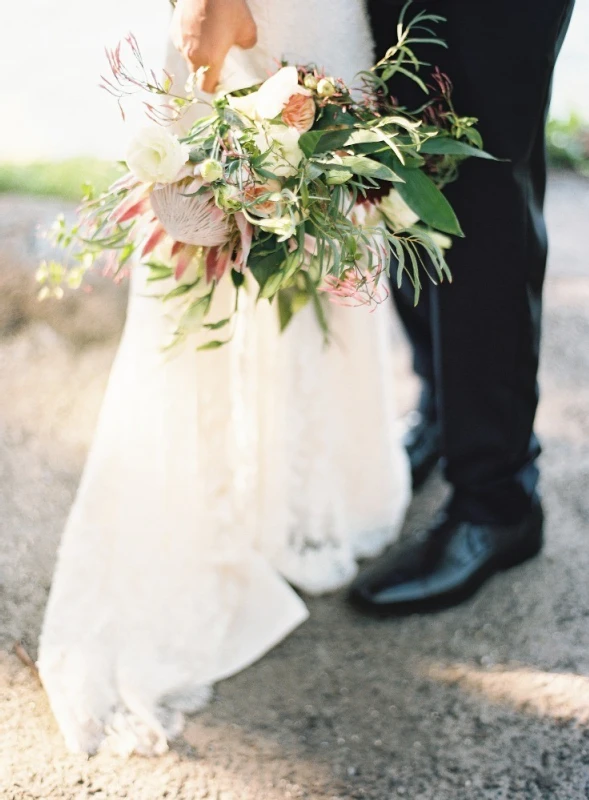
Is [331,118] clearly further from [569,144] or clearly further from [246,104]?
[569,144]

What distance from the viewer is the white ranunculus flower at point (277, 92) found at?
0.98 metres

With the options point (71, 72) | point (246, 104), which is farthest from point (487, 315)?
point (71, 72)

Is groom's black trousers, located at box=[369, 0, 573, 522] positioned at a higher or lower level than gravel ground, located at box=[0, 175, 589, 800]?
higher

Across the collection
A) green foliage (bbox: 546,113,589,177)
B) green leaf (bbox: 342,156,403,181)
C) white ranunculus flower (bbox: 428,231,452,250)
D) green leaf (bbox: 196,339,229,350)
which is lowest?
green foliage (bbox: 546,113,589,177)

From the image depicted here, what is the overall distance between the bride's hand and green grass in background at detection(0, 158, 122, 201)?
5.28 ft

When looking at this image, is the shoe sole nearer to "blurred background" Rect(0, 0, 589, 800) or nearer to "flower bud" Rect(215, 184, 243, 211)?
"blurred background" Rect(0, 0, 589, 800)

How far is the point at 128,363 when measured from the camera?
133 centimetres

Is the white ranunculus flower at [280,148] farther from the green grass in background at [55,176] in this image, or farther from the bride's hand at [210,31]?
the green grass in background at [55,176]

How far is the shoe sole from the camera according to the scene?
151 cm

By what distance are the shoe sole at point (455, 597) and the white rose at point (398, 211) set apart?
70cm

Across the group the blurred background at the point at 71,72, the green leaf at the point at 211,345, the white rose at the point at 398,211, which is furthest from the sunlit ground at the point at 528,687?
the blurred background at the point at 71,72

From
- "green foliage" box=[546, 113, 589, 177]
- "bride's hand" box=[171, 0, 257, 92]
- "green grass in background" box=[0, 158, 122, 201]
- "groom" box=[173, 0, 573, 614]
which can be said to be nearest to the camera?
"bride's hand" box=[171, 0, 257, 92]

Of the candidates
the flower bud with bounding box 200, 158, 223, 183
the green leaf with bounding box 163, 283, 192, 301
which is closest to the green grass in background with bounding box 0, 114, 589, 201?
the green leaf with bounding box 163, 283, 192, 301

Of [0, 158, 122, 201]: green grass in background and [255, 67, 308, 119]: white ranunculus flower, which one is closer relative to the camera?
[255, 67, 308, 119]: white ranunculus flower
